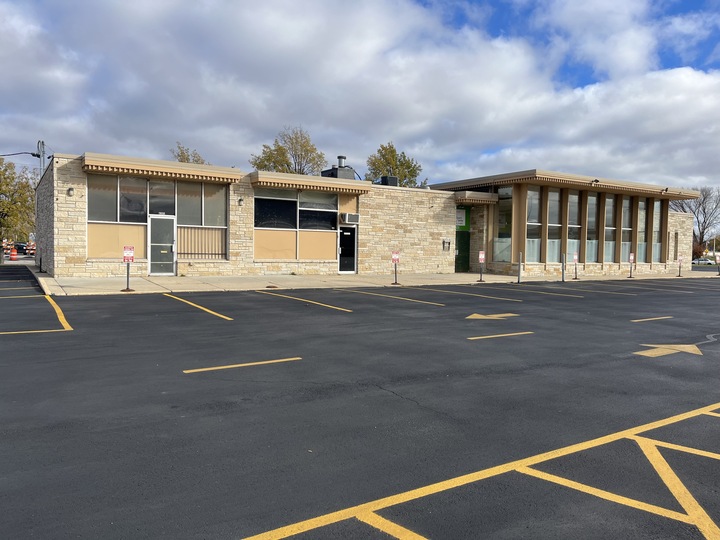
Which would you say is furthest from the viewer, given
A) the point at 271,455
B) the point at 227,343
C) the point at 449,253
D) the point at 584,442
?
the point at 449,253

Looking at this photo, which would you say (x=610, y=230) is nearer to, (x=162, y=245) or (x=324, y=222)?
(x=324, y=222)

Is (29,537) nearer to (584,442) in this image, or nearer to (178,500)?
(178,500)

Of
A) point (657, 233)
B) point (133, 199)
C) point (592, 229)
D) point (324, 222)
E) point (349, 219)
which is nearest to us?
point (133, 199)

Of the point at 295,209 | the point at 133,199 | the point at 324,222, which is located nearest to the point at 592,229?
the point at 324,222

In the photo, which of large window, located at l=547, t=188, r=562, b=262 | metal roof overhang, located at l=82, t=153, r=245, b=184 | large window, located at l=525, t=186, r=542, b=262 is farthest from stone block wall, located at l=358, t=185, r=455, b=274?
metal roof overhang, located at l=82, t=153, r=245, b=184

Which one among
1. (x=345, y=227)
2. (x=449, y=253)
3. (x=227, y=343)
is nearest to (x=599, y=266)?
(x=449, y=253)

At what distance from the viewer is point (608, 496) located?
3605 mm

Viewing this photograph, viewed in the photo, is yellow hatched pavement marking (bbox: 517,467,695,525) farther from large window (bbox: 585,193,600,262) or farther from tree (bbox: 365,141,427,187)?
tree (bbox: 365,141,427,187)

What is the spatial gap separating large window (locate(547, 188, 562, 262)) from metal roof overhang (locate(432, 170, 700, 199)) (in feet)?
2.98

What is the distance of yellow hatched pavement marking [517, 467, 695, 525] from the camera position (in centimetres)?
335

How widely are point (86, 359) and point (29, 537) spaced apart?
185 inches

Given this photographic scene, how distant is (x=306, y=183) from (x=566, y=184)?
46.9 feet

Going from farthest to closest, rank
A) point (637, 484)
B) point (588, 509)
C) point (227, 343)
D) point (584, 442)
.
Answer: point (227, 343) → point (584, 442) → point (637, 484) → point (588, 509)

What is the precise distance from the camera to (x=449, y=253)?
2800 centimetres
